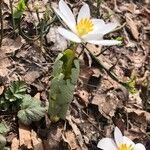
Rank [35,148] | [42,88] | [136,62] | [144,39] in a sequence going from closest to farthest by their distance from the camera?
[35,148]
[42,88]
[136,62]
[144,39]

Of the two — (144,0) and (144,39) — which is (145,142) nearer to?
(144,39)

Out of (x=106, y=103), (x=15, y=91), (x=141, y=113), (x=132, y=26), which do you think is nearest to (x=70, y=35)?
(x=15, y=91)

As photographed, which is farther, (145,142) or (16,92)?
(145,142)

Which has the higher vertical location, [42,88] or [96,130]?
[42,88]

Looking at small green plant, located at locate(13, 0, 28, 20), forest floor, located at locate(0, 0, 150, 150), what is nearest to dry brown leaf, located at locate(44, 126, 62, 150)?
forest floor, located at locate(0, 0, 150, 150)

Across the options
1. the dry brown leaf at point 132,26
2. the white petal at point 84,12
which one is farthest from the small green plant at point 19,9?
the dry brown leaf at point 132,26

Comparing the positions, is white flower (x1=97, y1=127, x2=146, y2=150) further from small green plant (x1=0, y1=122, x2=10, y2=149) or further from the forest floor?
small green plant (x1=0, y1=122, x2=10, y2=149)

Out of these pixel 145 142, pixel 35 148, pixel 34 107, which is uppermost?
pixel 34 107

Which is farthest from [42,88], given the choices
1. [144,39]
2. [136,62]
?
[144,39]

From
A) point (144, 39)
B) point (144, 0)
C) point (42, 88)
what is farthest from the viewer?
point (144, 0)
